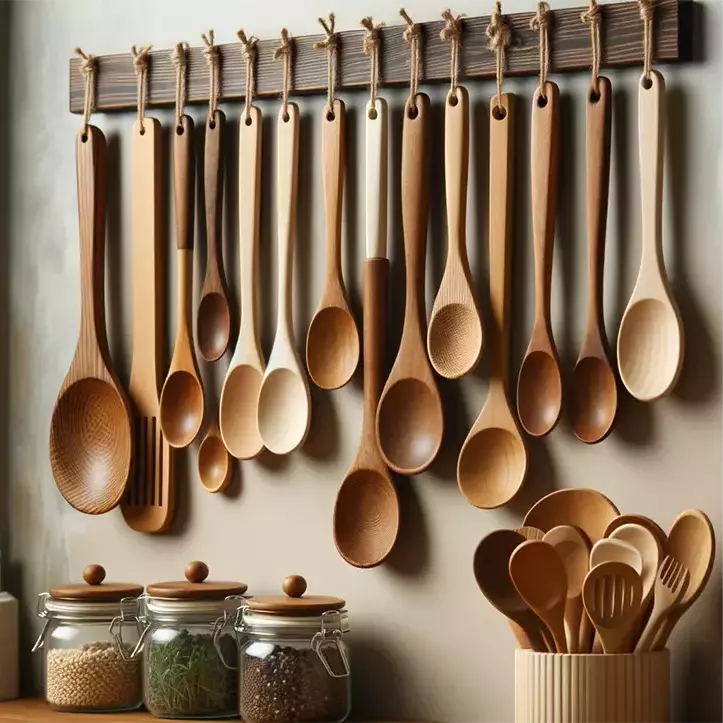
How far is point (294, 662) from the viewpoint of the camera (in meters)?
1.41

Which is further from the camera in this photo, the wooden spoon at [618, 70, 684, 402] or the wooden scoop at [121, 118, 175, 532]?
the wooden scoop at [121, 118, 175, 532]

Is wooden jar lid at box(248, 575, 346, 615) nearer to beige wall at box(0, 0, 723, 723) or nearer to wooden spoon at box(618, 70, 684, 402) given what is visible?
beige wall at box(0, 0, 723, 723)

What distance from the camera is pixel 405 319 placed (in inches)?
57.2

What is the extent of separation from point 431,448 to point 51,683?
53 centimetres

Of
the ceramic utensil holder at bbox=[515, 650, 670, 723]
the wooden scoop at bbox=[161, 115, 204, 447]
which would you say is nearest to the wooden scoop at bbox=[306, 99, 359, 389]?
the wooden scoop at bbox=[161, 115, 204, 447]

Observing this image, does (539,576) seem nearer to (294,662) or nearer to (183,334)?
(294,662)

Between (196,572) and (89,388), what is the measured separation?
286mm

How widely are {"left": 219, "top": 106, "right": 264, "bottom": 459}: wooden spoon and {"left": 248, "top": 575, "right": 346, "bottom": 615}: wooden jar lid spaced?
17 centimetres

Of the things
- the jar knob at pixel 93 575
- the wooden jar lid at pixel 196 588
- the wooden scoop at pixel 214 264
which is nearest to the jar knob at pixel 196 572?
the wooden jar lid at pixel 196 588

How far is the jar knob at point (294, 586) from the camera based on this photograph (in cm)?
143

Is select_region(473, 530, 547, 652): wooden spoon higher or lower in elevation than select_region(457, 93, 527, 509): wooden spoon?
lower

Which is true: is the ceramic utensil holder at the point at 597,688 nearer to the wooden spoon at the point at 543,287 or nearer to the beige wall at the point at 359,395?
the beige wall at the point at 359,395

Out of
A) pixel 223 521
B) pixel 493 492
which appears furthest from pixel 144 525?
pixel 493 492

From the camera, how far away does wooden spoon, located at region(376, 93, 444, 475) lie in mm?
1444
